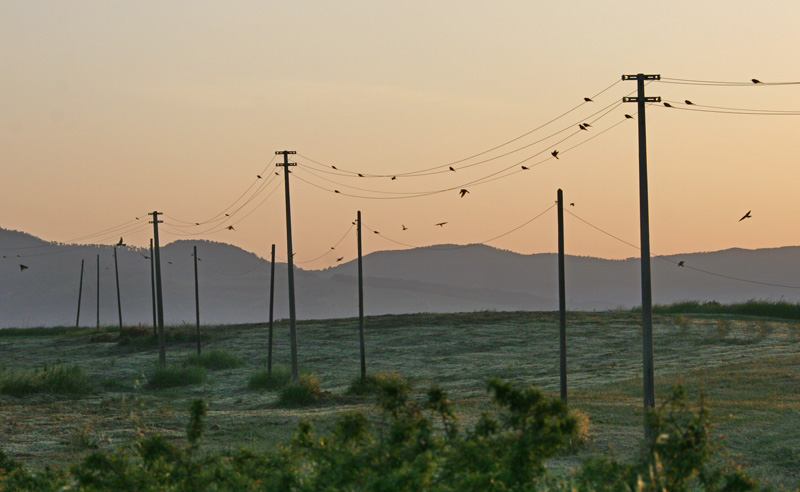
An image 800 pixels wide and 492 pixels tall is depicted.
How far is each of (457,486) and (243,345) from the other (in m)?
→ 57.3

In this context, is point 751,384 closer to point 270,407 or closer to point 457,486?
point 270,407

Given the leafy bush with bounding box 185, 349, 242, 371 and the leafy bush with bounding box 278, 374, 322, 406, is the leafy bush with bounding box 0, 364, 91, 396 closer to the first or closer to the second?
the leafy bush with bounding box 278, 374, 322, 406

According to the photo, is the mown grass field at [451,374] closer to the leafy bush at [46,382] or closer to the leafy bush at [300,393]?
the leafy bush at [300,393]

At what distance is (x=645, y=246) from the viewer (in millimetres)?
23312

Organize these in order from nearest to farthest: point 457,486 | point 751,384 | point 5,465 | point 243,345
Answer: point 457,486, point 5,465, point 751,384, point 243,345

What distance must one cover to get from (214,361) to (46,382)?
45.2ft

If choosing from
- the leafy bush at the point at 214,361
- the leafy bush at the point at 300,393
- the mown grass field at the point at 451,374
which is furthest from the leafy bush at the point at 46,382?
the leafy bush at the point at 214,361

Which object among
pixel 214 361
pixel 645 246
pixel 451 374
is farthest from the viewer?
pixel 214 361

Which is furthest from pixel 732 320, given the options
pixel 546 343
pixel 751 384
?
pixel 751 384

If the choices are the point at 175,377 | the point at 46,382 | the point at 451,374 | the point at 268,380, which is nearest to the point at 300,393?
the point at 268,380

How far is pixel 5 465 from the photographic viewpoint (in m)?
13.3

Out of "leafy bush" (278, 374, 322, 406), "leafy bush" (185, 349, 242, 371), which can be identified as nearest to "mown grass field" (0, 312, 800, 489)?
"leafy bush" (278, 374, 322, 406)

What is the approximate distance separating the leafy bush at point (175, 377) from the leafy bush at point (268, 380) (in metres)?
3.23

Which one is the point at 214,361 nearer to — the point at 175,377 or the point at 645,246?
the point at 175,377
